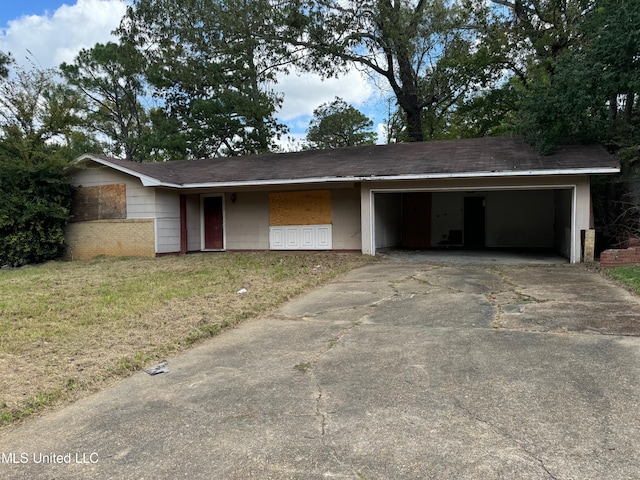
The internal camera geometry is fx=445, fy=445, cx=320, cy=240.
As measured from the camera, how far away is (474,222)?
1611cm

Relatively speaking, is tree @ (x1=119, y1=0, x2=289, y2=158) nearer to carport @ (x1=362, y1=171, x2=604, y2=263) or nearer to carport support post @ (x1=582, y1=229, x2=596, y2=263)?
carport @ (x1=362, y1=171, x2=604, y2=263)

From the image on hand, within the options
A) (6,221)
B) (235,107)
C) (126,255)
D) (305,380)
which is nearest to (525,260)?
(305,380)

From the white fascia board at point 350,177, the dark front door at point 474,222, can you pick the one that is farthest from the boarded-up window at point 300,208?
the dark front door at point 474,222

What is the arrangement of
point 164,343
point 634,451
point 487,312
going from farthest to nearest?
point 487,312
point 164,343
point 634,451

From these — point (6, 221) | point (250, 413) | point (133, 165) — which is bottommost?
point (250, 413)

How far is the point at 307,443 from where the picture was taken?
106 inches

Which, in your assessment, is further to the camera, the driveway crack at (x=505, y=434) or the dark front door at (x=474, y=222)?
the dark front door at (x=474, y=222)

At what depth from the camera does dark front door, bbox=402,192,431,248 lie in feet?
53.0

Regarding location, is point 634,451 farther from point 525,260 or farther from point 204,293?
point 525,260

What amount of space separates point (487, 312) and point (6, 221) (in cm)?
1363

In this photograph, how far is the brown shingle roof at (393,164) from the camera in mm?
10492

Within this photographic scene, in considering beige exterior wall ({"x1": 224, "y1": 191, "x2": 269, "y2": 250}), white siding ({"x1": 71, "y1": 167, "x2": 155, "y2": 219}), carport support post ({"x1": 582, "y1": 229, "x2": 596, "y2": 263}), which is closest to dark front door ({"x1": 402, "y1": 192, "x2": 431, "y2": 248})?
beige exterior wall ({"x1": 224, "y1": 191, "x2": 269, "y2": 250})

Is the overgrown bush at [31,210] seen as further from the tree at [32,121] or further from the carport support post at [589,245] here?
the carport support post at [589,245]

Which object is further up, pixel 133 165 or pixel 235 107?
pixel 235 107
